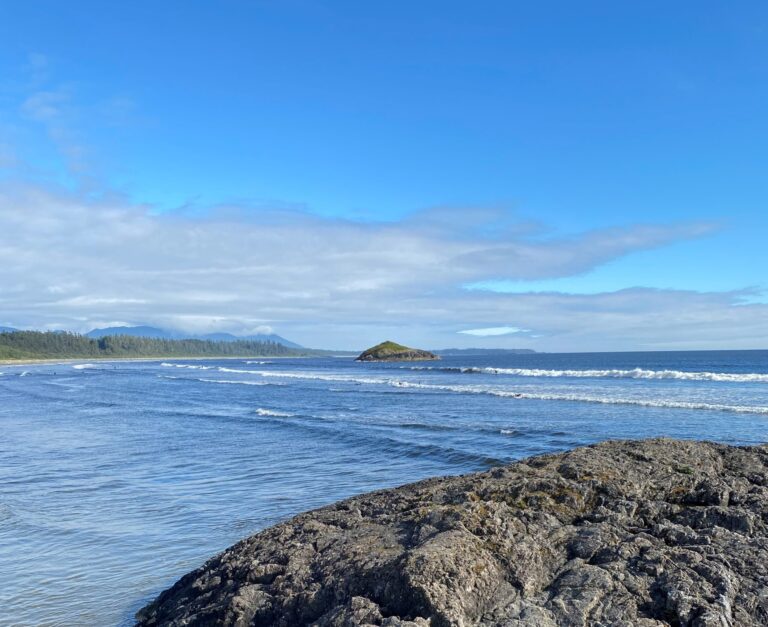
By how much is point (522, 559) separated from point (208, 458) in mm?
17010

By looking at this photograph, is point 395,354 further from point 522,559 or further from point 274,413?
point 522,559

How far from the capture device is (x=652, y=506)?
7.80m

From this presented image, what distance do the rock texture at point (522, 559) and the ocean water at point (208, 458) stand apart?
281cm

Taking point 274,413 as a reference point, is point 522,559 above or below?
above

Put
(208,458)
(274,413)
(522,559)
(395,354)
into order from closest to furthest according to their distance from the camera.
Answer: (522,559), (208,458), (274,413), (395,354)

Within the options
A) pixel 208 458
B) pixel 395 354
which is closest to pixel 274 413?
pixel 208 458

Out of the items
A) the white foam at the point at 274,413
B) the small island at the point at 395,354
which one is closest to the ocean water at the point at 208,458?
the white foam at the point at 274,413

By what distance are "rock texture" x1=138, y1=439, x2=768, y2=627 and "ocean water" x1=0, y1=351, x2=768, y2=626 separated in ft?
9.22

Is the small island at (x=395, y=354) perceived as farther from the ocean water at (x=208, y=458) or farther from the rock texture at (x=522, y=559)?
the rock texture at (x=522, y=559)

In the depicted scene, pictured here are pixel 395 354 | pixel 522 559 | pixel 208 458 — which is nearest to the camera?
pixel 522 559

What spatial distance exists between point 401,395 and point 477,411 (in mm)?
14441

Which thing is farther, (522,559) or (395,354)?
(395,354)

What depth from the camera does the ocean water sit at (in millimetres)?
10539

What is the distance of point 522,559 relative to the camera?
6434 millimetres
